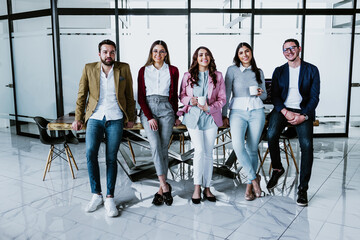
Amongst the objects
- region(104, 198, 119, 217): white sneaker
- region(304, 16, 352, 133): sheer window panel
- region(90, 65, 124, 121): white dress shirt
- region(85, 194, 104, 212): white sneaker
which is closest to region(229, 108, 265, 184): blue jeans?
region(90, 65, 124, 121): white dress shirt

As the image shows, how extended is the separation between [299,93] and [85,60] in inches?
160

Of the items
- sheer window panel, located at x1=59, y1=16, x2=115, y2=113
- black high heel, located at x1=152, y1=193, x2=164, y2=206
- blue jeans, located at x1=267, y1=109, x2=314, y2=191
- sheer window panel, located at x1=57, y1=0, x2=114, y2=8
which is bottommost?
black high heel, located at x1=152, y1=193, x2=164, y2=206

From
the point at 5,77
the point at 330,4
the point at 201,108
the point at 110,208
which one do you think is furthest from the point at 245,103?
the point at 5,77

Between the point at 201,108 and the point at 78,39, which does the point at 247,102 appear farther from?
the point at 78,39

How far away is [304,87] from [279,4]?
3478mm

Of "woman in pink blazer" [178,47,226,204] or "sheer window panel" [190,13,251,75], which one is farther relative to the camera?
"sheer window panel" [190,13,251,75]

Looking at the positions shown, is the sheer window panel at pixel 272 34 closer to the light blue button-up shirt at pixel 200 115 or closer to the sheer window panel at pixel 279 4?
the sheer window panel at pixel 279 4

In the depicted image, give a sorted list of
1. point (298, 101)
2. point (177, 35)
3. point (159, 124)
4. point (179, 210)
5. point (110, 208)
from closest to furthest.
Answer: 1. point (110, 208)
2. point (179, 210)
3. point (159, 124)
4. point (298, 101)
5. point (177, 35)

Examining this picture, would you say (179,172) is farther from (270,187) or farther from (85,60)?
(85,60)

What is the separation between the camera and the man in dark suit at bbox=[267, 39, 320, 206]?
3164 mm

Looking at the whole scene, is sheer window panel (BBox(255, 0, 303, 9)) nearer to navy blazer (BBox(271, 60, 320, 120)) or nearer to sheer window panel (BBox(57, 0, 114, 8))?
sheer window panel (BBox(57, 0, 114, 8))

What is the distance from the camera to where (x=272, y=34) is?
6164 mm

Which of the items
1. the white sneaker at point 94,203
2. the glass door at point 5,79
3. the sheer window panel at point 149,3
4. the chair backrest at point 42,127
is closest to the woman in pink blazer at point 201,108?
the white sneaker at point 94,203

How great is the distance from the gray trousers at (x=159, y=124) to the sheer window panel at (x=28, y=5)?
3967 millimetres
